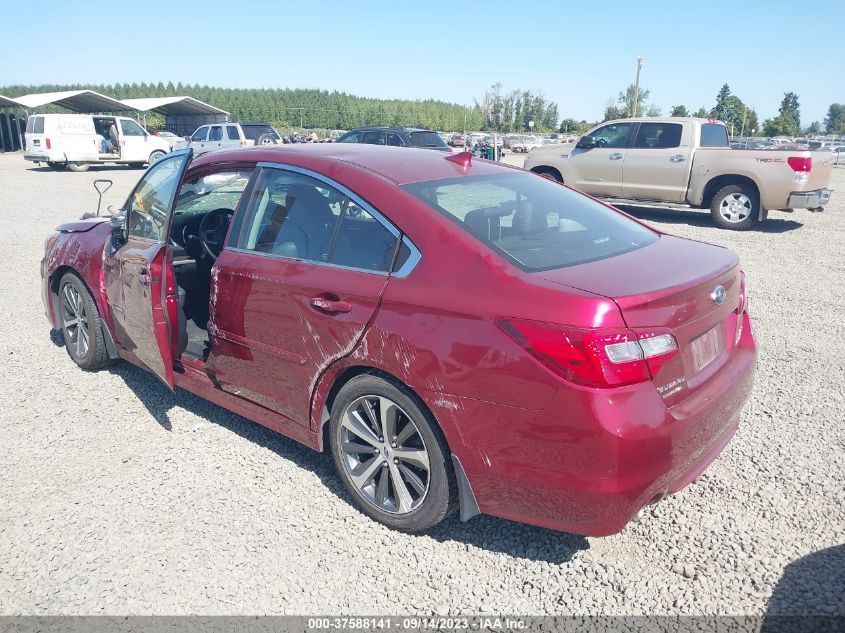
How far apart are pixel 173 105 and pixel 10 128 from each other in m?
9.73

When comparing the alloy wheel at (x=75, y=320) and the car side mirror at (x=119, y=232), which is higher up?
the car side mirror at (x=119, y=232)

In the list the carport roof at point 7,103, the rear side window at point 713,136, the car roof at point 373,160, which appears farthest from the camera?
the carport roof at point 7,103

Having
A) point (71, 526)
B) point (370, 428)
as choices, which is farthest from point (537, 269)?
point (71, 526)

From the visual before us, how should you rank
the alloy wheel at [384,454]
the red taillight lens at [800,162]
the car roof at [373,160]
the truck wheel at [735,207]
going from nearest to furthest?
the alloy wheel at [384,454] → the car roof at [373,160] → the red taillight lens at [800,162] → the truck wheel at [735,207]

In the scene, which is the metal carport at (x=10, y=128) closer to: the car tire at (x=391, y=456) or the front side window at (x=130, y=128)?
the front side window at (x=130, y=128)

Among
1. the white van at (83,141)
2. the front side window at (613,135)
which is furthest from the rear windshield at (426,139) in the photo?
the white van at (83,141)

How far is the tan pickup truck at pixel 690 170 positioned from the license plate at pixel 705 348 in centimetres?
975

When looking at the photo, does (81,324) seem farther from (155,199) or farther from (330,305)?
(330,305)

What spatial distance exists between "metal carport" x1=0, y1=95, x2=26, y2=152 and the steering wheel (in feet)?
139

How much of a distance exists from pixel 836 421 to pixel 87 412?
15.6ft

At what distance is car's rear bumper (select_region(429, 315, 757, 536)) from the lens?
7.52 feet

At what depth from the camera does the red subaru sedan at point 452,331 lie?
235 cm

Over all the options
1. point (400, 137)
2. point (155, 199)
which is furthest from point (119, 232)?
point (400, 137)

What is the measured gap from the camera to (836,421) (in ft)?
13.3
